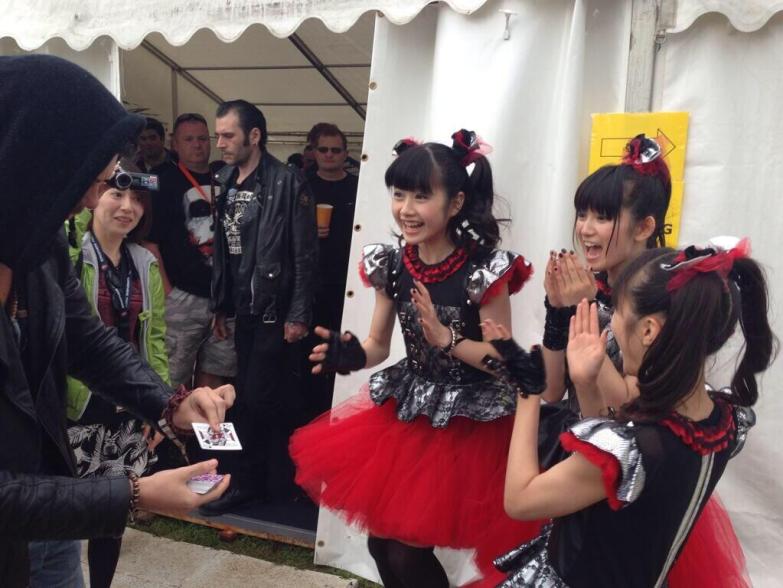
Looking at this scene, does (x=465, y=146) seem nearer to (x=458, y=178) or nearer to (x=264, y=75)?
(x=458, y=178)

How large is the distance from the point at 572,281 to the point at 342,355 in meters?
0.79

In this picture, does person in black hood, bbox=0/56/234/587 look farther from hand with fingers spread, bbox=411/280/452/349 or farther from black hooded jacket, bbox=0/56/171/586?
hand with fingers spread, bbox=411/280/452/349

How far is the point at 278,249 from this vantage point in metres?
3.69

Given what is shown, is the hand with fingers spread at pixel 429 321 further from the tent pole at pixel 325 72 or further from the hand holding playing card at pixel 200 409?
the tent pole at pixel 325 72

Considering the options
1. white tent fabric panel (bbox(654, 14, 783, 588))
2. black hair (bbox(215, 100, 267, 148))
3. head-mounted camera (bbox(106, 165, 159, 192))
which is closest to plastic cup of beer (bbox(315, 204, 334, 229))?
black hair (bbox(215, 100, 267, 148))

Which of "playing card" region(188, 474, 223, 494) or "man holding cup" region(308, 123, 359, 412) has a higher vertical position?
"man holding cup" region(308, 123, 359, 412)

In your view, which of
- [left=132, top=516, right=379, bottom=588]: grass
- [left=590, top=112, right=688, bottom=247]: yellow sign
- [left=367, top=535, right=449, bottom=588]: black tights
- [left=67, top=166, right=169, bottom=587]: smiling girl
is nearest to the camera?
[left=367, top=535, right=449, bottom=588]: black tights

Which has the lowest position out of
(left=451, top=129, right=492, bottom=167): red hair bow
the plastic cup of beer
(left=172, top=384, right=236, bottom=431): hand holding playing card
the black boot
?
the black boot

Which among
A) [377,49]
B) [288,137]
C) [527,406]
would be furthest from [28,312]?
[288,137]

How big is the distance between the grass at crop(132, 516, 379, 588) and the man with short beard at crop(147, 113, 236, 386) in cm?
82

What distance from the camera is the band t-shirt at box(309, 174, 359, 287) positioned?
4.41 metres

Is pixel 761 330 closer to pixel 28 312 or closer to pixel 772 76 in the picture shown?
pixel 772 76

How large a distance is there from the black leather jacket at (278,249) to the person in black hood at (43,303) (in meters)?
2.04

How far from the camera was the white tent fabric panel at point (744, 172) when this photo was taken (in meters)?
2.61
